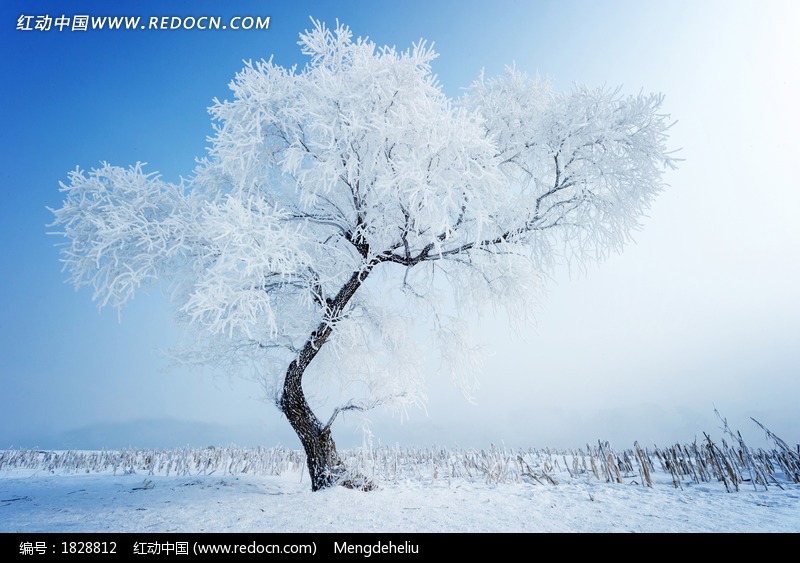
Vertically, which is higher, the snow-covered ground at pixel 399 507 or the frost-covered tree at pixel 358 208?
the frost-covered tree at pixel 358 208

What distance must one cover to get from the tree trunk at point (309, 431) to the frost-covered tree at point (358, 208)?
0.03 meters

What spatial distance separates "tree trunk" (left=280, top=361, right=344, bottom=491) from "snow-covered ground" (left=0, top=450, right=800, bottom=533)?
0.54 metres

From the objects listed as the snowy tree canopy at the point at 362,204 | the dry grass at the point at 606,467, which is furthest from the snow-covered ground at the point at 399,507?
the snowy tree canopy at the point at 362,204

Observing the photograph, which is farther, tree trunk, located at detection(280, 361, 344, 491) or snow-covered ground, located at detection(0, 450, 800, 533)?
tree trunk, located at detection(280, 361, 344, 491)

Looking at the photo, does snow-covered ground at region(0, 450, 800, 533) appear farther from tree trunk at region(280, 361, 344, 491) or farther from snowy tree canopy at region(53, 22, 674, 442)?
snowy tree canopy at region(53, 22, 674, 442)

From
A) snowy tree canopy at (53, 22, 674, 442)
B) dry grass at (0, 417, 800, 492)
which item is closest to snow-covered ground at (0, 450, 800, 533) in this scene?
dry grass at (0, 417, 800, 492)

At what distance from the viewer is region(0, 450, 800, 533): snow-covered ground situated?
4.84m

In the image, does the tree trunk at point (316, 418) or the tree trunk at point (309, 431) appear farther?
the tree trunk at point (309, 431)

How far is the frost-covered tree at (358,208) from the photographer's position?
6188mm

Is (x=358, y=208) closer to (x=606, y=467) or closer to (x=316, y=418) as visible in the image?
(x=316, y=418)

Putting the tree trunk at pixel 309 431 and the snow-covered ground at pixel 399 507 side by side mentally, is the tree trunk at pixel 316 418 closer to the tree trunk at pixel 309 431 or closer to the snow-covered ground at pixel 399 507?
the tree trunk at pixel 309 431

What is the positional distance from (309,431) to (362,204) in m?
4.79
